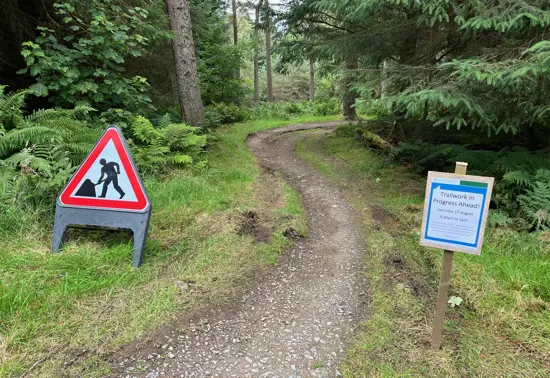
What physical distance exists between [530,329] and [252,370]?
2352 mm

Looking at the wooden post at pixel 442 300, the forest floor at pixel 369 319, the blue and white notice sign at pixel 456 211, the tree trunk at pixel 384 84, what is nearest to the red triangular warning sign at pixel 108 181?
the forest floor at pixel 369 319

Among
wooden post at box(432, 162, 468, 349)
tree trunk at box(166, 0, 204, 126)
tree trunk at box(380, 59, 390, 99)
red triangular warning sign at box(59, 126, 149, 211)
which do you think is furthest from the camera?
tree trunk at box(166, 0, 204, 126)

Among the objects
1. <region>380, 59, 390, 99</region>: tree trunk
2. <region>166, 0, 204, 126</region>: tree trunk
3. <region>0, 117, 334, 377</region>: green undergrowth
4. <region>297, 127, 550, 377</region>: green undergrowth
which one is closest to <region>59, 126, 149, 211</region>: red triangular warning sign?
<region>0, 117, 334, 377</region>: green undergrowth

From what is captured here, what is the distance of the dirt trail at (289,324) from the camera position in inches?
99.5

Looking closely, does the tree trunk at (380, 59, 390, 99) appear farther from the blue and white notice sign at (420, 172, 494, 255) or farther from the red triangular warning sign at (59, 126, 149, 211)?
the red triangular warning sign at (59, 126, 149, 211)

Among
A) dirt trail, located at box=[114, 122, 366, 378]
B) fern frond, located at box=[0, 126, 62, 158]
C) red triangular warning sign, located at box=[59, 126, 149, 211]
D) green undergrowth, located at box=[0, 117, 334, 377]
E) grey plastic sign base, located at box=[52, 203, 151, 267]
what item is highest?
fern frond, located at box=[0, 126, 62, 158]

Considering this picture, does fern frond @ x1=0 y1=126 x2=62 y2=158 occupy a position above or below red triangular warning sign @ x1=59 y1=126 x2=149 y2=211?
above

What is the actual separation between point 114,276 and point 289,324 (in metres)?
1.78

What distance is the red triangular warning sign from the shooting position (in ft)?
11.2

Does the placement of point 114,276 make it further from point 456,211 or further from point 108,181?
point 456,211

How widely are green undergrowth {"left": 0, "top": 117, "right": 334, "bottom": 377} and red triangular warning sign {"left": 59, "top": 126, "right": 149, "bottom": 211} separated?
19.7 inches

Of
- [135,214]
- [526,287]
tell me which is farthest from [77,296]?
[526,287]

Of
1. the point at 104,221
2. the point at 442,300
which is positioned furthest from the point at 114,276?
the point at 442,300

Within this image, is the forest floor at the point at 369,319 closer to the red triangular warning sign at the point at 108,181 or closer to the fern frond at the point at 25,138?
the red triangular warning sign at the point at 108,181
